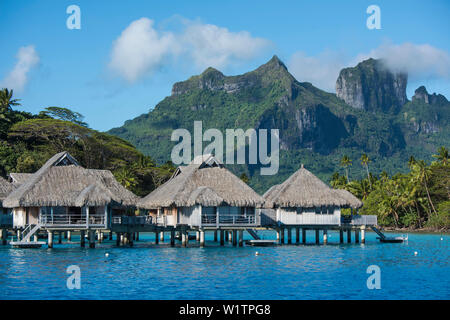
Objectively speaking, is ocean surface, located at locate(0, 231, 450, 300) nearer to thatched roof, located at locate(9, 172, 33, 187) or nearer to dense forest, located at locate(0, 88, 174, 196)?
thatched roof, located at locate(9, 172, 33, 187)

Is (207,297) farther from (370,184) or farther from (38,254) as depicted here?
(370,184)

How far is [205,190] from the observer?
4053 centimetres

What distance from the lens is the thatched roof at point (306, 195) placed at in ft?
146

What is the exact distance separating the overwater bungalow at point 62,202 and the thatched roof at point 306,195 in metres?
10.4

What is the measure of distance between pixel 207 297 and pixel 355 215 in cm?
2518

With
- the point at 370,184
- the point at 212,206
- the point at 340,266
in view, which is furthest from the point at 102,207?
the point at 370,184

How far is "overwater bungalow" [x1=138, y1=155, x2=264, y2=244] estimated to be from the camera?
133 feet

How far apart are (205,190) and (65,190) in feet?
28.9

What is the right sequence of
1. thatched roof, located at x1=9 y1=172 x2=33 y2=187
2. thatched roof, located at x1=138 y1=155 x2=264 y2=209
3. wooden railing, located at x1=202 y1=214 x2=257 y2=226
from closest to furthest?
thatched roof, located at x1=138 y1=155 x2=264 y2=209 < wooden railing, located at x1=202 y1=214 x2=257 y2=226 < thatched roof, located at x1=9 y1=172 x2=33 y2=187

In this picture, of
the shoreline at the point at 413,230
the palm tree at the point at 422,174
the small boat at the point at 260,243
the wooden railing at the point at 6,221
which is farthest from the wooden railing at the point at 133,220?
the palm tree at the point at 422,174

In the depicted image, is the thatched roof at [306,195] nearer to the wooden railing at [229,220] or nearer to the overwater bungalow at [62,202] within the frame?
the wooden railing at [229,220]

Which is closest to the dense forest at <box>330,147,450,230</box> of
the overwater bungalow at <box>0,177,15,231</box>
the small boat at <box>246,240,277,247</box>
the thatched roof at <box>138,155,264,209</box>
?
the small boat at <box>246,240,277,247</box>

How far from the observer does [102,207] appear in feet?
133

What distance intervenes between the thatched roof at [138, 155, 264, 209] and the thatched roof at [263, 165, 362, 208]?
7.63 feet
